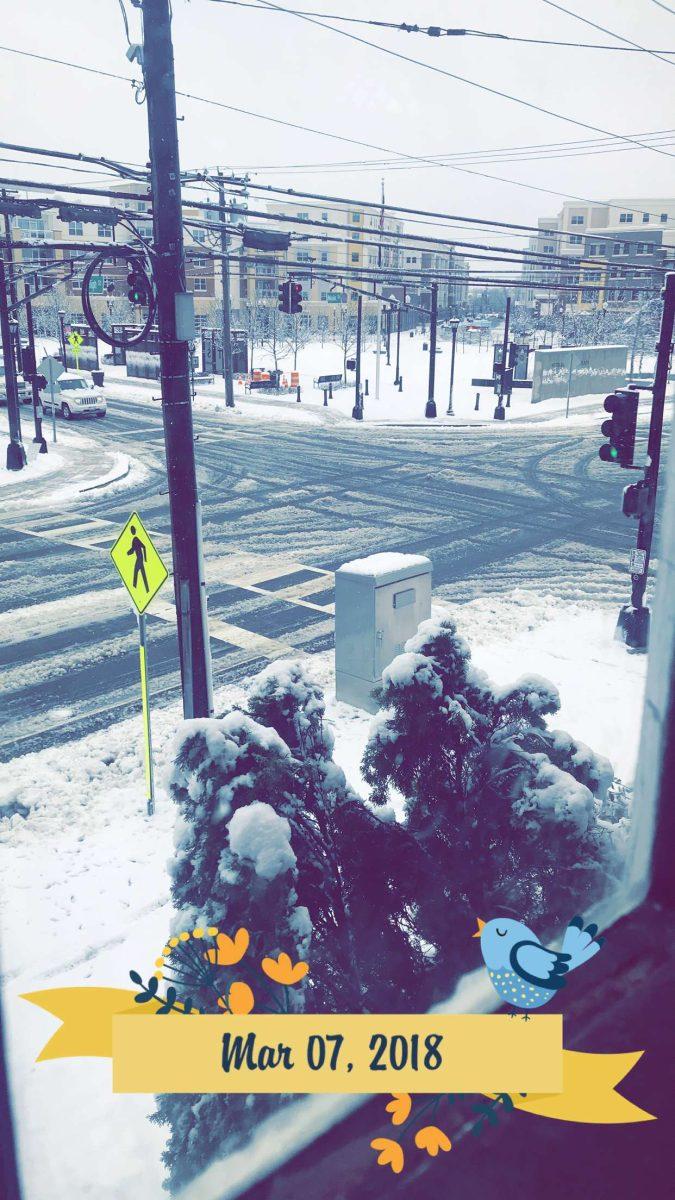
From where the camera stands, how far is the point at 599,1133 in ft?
5.19

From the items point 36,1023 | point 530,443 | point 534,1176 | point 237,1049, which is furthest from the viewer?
point 530,443

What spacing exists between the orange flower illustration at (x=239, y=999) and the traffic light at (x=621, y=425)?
805cm

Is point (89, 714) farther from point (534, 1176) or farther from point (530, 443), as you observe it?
point (530, 443)

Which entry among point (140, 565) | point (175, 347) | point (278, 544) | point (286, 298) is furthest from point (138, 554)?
point (286, 298)

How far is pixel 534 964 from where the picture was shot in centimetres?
217

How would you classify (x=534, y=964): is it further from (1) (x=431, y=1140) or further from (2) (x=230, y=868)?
(2) (x=230, y=868)

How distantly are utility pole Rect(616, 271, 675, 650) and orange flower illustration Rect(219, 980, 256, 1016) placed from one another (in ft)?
24.9

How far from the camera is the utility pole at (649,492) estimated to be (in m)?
9.29

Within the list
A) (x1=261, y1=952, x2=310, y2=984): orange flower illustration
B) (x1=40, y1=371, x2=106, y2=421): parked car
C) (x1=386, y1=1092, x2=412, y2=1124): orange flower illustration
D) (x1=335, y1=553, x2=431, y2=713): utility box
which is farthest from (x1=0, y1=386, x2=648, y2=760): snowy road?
(x1=386, y1=1092, x2=412, y2=1124): orange flower illustration

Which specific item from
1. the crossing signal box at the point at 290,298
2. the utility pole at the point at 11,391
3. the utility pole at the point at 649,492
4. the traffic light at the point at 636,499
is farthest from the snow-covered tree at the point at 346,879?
the crossing signal box at the point at 290,298

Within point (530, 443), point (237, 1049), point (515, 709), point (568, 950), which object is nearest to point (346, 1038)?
point (237, 1049)

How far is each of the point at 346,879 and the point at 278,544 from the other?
11611mm

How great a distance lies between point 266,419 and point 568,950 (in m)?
30.7

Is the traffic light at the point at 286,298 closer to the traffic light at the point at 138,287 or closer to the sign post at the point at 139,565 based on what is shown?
the traffic light at the point at 138,287
